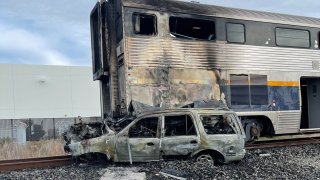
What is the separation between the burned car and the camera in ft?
29.2

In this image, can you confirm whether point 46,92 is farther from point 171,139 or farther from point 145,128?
point 171,139

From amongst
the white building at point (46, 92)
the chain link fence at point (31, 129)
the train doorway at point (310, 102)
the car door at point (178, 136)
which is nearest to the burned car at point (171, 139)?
the car door at point (178, 136)

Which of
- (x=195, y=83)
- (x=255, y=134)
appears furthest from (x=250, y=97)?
(x=195, y=83)

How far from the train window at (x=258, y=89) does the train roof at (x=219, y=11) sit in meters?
1.85

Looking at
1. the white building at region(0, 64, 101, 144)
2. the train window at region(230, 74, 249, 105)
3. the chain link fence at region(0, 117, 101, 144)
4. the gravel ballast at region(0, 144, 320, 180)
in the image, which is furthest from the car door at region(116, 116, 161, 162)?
the white building at region(0, 64, 101, 144)

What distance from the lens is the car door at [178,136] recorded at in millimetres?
8977

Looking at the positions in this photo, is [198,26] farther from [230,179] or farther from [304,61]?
[230,179]

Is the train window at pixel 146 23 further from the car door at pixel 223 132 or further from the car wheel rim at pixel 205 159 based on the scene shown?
the car wheel rim at pixel 205 159

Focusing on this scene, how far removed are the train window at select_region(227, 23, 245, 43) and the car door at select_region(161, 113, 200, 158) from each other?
4102 millimetres

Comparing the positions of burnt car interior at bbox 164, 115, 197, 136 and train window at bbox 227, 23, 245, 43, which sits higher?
train window at bbox 227, 23, 245, 43

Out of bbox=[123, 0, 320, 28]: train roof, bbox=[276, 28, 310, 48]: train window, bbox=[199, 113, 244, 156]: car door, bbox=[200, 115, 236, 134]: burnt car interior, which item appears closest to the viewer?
bbox=[199, 113, 244, 156]: car door

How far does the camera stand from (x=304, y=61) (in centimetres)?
1382

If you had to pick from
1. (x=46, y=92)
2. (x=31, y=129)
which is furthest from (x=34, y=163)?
(x=46, y=92)

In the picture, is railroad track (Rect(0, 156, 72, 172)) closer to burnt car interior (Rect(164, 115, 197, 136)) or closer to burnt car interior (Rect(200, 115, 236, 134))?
burnt car interior (Rect(164, 115, 197, 136))
